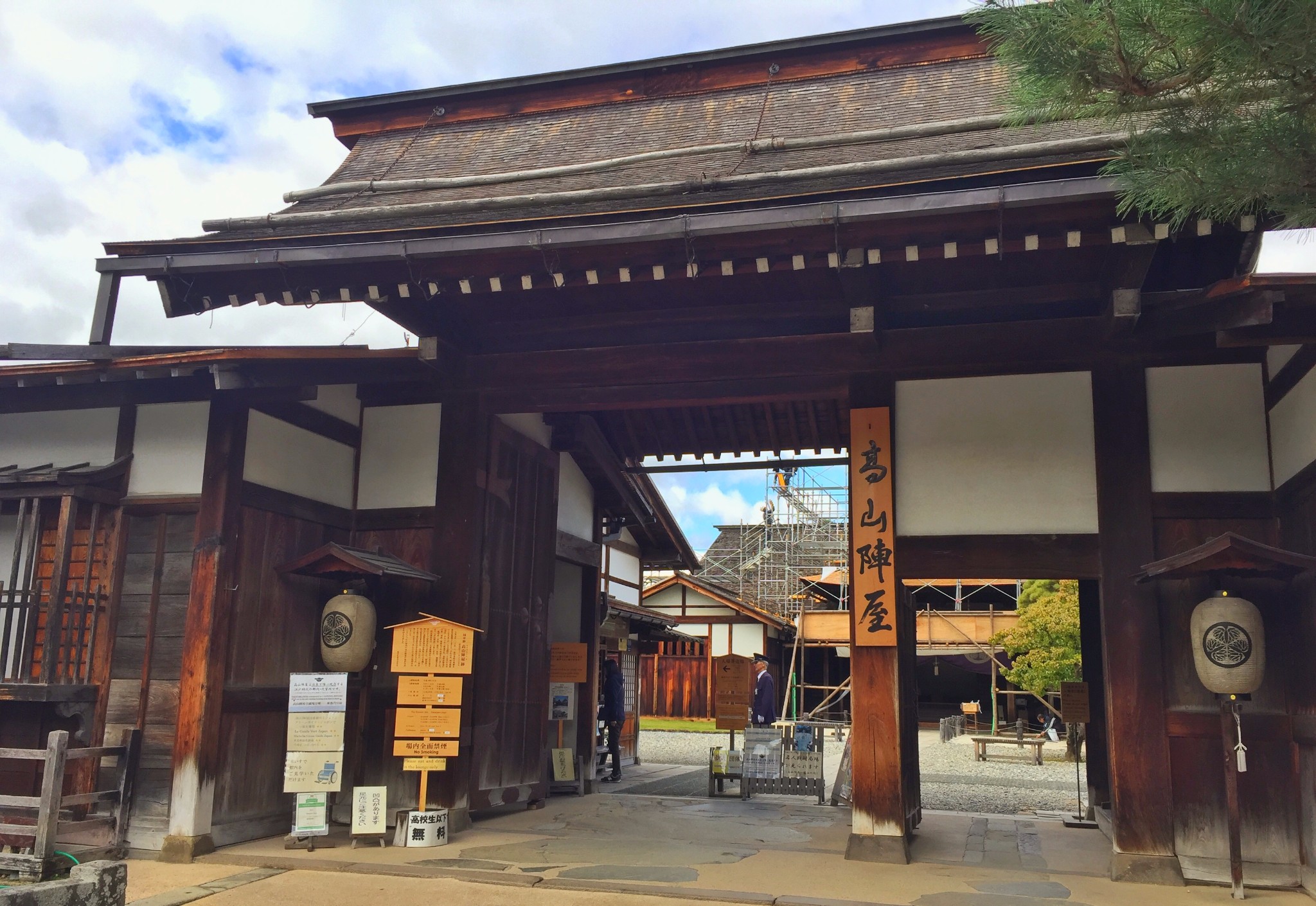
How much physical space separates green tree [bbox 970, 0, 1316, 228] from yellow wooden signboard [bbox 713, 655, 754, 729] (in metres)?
9.08

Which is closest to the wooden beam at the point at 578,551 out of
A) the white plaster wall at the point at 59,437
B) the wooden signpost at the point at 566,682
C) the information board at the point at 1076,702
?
the wooden signpost at the point at 566,682

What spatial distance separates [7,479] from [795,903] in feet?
21.1

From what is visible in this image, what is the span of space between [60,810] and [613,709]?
736cm

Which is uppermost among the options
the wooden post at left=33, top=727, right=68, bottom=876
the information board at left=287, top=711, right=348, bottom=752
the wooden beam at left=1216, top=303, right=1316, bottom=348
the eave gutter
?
the eave gutter

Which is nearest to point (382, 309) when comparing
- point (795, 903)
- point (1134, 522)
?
point (795, 903)

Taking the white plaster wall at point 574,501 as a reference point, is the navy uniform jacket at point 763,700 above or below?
below

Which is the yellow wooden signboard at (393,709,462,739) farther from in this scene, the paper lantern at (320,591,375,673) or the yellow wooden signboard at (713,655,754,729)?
the yellow wooden signboard at (713,655,754,729)

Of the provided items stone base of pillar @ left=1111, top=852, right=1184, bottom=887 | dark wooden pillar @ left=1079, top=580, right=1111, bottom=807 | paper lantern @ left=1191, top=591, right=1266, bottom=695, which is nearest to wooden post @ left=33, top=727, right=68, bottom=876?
stone base of pillar @ left=1111, top=852, right=1184, bottom=887

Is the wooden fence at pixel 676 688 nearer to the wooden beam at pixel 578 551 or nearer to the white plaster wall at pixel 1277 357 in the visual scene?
the wooden beam at pixel 578 551

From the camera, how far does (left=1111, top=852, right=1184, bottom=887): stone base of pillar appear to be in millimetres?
6323

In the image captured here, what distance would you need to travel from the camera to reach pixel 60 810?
6.87 m

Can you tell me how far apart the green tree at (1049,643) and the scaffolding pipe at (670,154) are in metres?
11.4

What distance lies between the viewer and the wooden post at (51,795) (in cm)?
602

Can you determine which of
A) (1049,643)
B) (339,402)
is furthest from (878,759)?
(1049,643)
